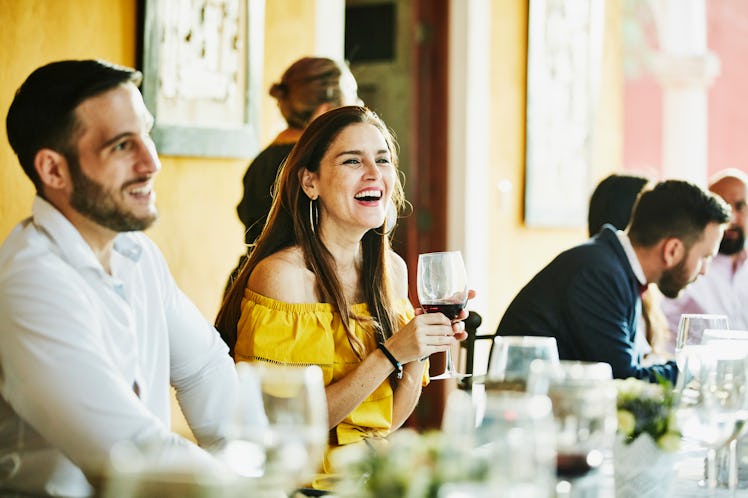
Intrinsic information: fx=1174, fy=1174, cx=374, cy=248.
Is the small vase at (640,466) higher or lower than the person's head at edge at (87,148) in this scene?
lower

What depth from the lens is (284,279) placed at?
254 centimetres

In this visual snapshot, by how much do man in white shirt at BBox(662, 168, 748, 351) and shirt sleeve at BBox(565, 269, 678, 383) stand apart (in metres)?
1.24

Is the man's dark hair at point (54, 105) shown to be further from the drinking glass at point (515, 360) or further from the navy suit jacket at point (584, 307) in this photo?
the navy suit jacket at point (584, 307)

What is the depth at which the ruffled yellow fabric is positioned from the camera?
2461 mm

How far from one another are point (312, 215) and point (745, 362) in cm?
125

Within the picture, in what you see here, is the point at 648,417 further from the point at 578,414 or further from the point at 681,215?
the point at 681,215

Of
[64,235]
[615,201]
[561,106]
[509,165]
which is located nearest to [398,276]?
[64,235]

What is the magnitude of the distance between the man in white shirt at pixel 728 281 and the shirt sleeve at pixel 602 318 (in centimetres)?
124

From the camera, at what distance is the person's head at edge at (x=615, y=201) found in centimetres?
413

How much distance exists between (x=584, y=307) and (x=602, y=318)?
0.06m

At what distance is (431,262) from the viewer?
7.79 feet

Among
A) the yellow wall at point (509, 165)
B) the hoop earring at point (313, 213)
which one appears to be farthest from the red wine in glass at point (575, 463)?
the yellow wall at point (509, 165)

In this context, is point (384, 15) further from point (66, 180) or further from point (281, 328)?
point (66, 180)

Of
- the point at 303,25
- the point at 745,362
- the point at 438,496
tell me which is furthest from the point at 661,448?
the point at 303,25
